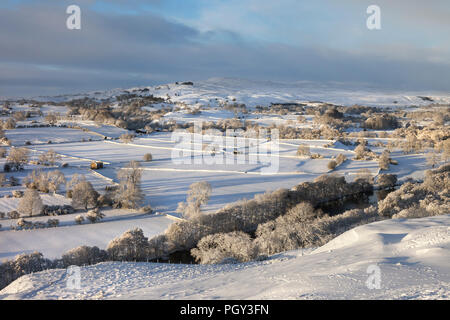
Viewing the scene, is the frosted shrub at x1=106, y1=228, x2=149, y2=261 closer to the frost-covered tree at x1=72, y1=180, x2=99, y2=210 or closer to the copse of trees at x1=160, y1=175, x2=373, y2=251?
the copse of trees at x1=160, y1=175, x2=373, y2=251

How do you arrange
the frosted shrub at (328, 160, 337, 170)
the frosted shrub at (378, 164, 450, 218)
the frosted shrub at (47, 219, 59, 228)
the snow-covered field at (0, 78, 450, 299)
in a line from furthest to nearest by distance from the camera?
the frosted shrub at (328, 160, 337, 170)
the frosted shrub at (47, 219, 59, 228)
the frosted shrub at (378, 164, 450, 218)
the snow-covered field at (0, 78, 450, 299)

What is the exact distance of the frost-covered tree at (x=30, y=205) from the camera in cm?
1830

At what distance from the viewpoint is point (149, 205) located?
65.3 ft

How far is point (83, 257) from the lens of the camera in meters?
12.8

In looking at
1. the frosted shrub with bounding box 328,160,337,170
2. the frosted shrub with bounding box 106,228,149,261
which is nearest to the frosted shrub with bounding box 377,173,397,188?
the frosted shrub with bounding box 328,160,337,170

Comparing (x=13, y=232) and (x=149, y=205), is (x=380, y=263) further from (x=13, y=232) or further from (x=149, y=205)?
(x=13, y=232)

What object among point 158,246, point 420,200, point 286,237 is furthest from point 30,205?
point 420,200

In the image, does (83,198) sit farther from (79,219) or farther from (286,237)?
(286,237)

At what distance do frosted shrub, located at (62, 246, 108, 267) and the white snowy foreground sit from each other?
82.6 inches

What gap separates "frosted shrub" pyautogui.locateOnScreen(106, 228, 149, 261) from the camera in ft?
44.3

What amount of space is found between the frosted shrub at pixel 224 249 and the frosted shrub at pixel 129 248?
202 cm

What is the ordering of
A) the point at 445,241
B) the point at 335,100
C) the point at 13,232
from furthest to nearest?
1. the point at 335,100
2. the point at 13,232
3. the point at 445,241

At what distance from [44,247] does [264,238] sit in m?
9.25
